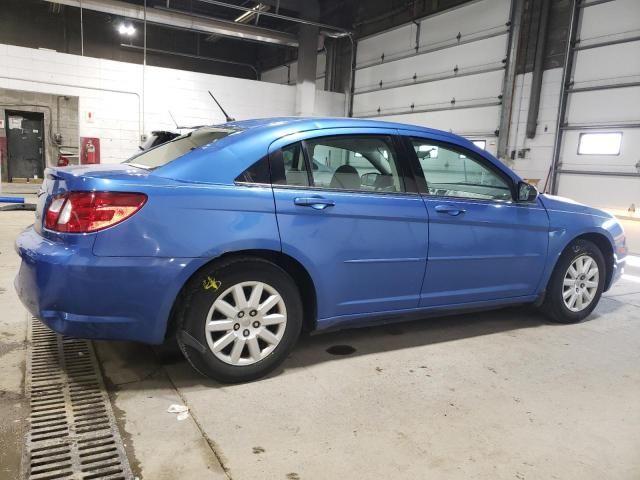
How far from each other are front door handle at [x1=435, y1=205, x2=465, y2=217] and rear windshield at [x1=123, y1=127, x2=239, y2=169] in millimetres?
1264

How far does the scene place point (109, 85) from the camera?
1120 centimetres

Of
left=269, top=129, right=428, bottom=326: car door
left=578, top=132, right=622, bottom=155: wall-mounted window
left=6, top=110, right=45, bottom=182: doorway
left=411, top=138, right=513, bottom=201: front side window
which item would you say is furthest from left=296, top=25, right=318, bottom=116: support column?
left=269, top=129, right=428, bottom=326: car door

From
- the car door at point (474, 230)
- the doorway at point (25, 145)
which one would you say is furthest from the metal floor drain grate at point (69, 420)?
the doorway at point (25, 145)

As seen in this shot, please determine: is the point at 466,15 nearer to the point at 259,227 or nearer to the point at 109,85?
the point at 109,85

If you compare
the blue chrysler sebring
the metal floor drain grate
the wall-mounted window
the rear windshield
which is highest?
the wall-mounted window

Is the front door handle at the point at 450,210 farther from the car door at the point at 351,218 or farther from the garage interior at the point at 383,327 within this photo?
the garage interior at the point at 383,327

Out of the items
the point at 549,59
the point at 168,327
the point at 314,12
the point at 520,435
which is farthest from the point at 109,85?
the point at 520,435

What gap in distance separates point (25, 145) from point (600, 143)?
15.3 m

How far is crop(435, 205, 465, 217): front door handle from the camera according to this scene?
9.46 feet

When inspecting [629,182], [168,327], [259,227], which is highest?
[629,182]

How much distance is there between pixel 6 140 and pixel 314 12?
991cm

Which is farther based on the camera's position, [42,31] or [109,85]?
[42,31]

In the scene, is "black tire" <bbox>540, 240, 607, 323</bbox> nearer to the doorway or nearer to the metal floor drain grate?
the metal floor drain grate

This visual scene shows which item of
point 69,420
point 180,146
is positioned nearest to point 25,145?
point 180,146
